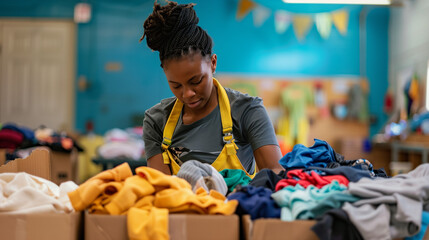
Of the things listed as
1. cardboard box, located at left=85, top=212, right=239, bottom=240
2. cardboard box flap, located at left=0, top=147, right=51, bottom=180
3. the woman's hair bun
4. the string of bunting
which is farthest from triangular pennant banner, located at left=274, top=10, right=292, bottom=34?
cardboard box, located at left=85, top=212, right=239, bottom=240

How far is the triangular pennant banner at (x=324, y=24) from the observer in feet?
23.7

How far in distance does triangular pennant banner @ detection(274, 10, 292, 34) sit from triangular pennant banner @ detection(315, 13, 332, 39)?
1.49 feet

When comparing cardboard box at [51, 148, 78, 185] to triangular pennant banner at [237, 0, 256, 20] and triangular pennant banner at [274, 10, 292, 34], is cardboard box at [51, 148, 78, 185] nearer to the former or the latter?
triangular pennant banner at [237, 0, 256, 20]

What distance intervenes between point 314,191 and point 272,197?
0.32 ft

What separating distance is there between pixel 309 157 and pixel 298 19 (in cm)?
621

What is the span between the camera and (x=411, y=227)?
979 mm

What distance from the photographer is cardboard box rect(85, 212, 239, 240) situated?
3.24ft

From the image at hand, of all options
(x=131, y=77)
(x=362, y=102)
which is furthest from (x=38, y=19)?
(x=362, y=102)

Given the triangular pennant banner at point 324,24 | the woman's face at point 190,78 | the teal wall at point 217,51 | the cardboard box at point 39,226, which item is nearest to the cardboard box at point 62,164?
the woman's face at point 190,78

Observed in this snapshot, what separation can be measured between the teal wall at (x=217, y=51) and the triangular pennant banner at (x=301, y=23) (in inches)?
3.5

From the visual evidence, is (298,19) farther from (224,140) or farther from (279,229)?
(279,229)

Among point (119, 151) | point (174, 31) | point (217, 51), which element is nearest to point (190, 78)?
point (174, 31)

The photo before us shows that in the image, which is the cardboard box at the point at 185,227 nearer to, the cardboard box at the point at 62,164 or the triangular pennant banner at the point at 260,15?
the cardboard box at the point at 62,164

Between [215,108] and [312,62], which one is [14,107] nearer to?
[312,62]
